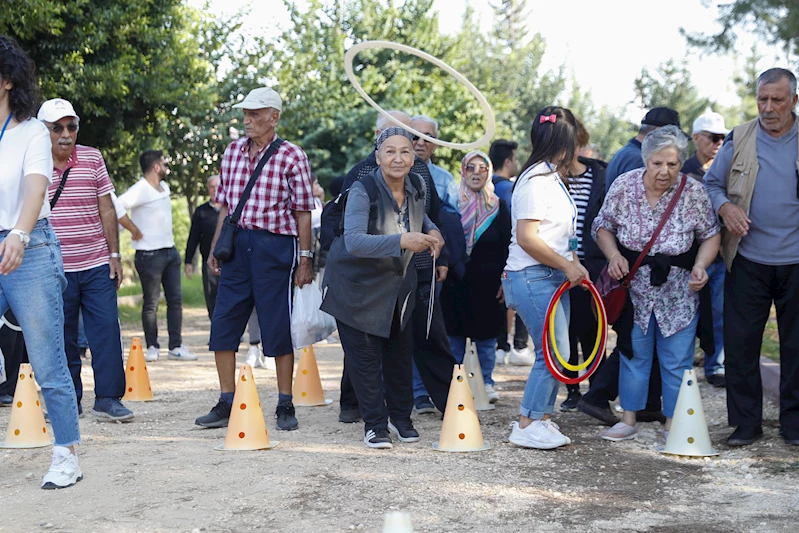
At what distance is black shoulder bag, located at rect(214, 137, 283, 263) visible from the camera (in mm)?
6793

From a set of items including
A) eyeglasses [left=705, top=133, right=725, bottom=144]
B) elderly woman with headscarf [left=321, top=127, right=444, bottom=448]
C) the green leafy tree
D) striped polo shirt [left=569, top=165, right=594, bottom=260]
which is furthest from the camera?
the green leafy tree

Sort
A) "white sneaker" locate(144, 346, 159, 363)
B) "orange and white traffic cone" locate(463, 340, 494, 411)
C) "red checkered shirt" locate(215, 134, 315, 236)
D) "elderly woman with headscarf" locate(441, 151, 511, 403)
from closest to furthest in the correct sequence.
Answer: "red checkered shirt" locate(215, 134, 315, 236)
"orange and white traffic cone" locate(463, 340, 494, 411)
"elderly woman with headscarf" locate(441, 151, 511, 403)
"white sneaker" locate(144, 346, 159, 363)

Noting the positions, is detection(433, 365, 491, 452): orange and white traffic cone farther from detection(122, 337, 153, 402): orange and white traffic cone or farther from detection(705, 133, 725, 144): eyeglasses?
detection(705, 133, 725, 144): eyeglasses

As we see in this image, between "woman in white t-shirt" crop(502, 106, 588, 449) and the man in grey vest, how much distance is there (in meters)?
1.11

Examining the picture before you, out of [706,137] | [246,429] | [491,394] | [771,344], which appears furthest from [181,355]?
[771,344]

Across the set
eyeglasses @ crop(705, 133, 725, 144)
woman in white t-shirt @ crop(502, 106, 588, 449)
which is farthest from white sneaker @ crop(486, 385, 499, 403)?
eyeglasses @ crop(705, 133, 725, 144)

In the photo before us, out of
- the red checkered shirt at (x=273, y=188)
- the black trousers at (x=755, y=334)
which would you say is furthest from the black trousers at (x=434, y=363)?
the black trousers at (x=755, y=334)

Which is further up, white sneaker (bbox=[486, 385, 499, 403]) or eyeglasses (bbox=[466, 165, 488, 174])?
eyeglasses (bbox=[466, 165, 488, 174])

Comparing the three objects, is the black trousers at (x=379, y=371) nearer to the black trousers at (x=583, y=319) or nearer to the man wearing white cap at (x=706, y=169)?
the black trousers at (x=583, y=319)

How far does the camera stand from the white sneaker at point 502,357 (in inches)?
420

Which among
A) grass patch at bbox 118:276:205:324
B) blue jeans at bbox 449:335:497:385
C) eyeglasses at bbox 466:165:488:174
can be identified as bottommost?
grass patch at bbox 118:276:205:324

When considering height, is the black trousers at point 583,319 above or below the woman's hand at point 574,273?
below

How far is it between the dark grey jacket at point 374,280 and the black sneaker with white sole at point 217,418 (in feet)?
4.18

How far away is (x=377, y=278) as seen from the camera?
6148 mm
